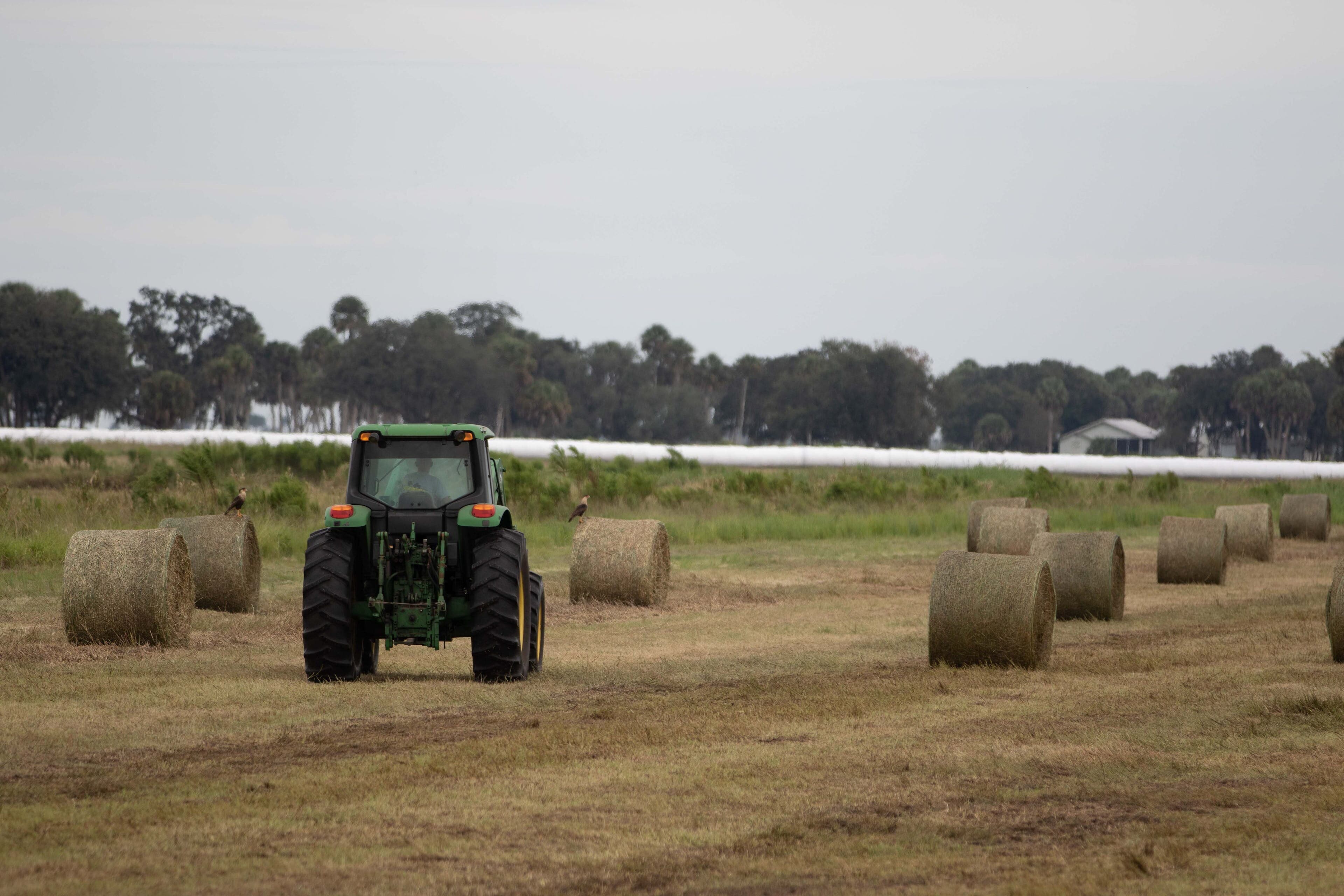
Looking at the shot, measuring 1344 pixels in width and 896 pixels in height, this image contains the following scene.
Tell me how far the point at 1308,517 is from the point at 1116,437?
100142 mm

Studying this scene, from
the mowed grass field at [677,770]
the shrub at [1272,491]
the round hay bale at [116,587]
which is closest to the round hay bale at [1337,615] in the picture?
the mowed grass field at [677,770]

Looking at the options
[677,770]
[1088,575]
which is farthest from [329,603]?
[1088,575]

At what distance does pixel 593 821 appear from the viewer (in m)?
7.51

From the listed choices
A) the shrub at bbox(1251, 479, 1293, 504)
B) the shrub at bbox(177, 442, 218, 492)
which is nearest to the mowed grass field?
the shrub at bbox(177, 442, 218, 492)

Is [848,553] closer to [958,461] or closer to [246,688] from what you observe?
[246,688]

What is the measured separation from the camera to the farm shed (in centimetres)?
13025

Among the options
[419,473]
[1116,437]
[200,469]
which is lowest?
[200,469]

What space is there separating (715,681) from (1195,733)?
415 cm

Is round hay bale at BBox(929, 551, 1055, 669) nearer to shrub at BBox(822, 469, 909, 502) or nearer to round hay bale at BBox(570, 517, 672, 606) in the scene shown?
round hay bale at BBox(570, 517, 672, 606)

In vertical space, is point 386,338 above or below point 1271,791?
above

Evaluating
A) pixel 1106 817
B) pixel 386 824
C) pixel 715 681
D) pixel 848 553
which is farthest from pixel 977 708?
pixel 848 553

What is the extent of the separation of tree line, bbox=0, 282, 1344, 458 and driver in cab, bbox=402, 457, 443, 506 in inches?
3253

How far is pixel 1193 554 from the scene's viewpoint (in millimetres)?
23062

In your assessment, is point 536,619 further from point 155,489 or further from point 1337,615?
point 155,489
